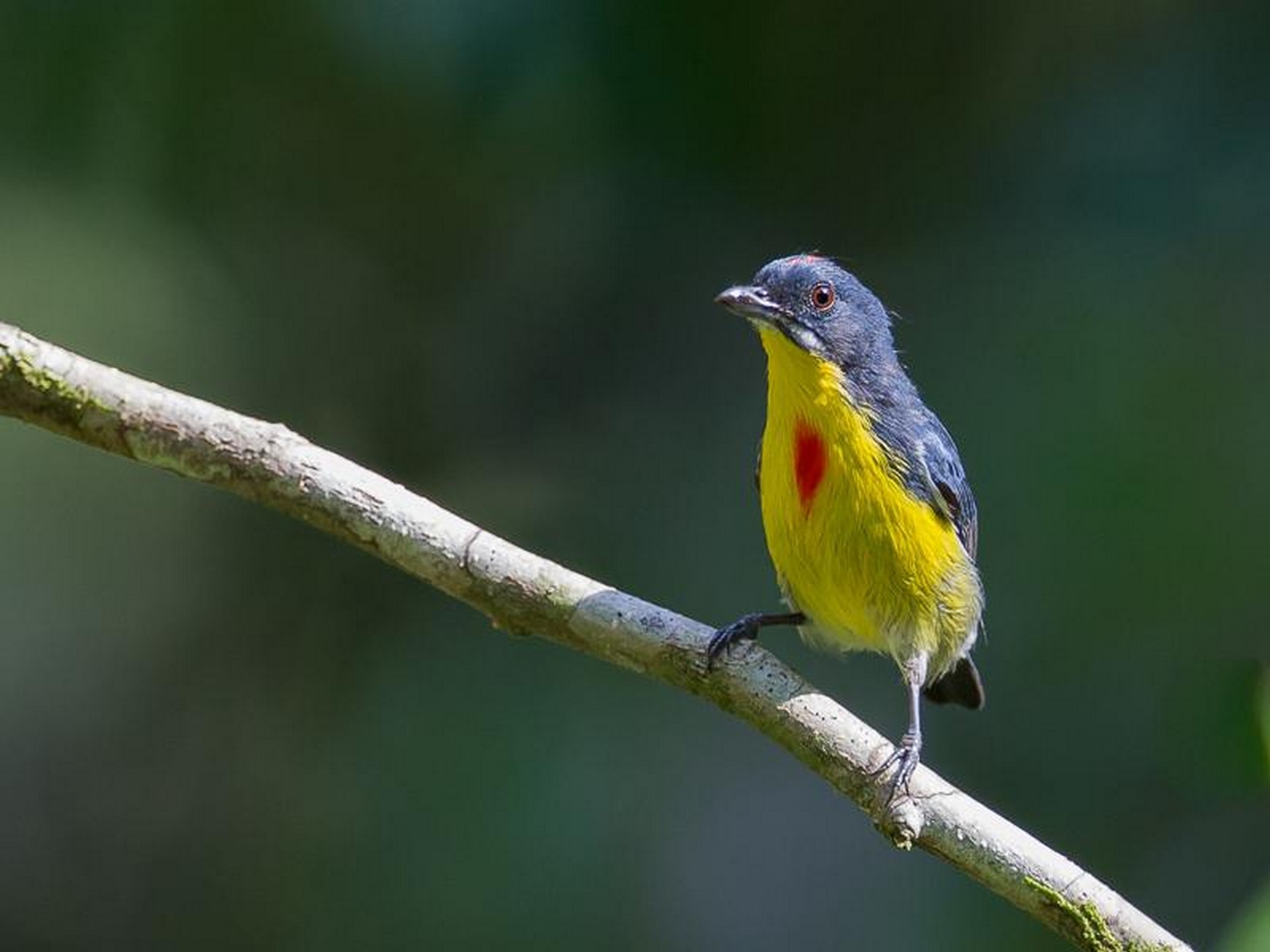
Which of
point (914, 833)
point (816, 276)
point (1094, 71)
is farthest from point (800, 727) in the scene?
point (1094, 71)

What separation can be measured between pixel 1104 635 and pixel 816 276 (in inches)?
123

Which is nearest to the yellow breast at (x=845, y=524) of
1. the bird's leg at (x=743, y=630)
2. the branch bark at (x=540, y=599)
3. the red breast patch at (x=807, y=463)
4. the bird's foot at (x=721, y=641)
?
the red breast patch at (x=807, y=463)

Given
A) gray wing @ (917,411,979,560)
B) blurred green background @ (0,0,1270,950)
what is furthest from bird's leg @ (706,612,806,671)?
blurred green background @ (0,0,1270,950)

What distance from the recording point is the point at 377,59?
708 centimetres

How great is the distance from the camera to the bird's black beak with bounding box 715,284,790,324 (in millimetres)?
4535

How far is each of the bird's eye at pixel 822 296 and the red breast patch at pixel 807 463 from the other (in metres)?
0.39

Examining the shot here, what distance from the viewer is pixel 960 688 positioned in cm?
523

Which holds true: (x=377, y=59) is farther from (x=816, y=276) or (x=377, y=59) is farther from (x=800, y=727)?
(x=800, y=727)

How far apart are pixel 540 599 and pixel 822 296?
1437 mm

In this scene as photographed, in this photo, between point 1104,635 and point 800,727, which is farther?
point 1104,635

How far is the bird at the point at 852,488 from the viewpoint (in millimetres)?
4395

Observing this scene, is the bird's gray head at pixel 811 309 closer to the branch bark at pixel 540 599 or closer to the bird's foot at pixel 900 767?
the branch bark at pixel 540 599

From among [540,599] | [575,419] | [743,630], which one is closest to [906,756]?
[743,630]

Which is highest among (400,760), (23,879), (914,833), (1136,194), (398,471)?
(1136,194)
